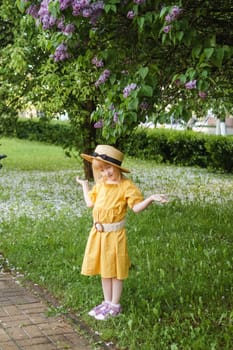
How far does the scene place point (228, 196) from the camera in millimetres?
12094

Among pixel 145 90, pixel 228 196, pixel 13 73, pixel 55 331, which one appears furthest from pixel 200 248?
pixel 13 73

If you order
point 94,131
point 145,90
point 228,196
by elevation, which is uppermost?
point 145,90

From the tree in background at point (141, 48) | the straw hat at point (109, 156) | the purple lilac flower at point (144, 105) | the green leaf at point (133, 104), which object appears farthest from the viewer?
the straw hat at point (109, 156)

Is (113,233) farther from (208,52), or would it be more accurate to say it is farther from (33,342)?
(208,52)

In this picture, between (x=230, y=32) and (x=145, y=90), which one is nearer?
(x=145, y=90)

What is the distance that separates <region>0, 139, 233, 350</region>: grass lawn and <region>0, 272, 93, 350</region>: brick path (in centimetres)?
21

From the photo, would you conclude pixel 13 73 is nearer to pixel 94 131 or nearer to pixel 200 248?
pixel 94 131

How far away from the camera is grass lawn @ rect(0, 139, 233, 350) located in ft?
14.4

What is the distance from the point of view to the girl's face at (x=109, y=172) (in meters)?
4.55

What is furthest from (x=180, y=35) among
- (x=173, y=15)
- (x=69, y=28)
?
(x=69, y=28)

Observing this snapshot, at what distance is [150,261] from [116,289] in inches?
65.1

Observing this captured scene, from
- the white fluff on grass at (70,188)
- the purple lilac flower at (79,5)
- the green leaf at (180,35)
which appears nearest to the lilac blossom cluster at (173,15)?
the green leaf at (180,35)

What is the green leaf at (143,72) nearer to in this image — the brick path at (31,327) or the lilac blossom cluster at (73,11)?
the lilac blossom cluster at (73,11)

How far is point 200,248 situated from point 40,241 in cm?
220
